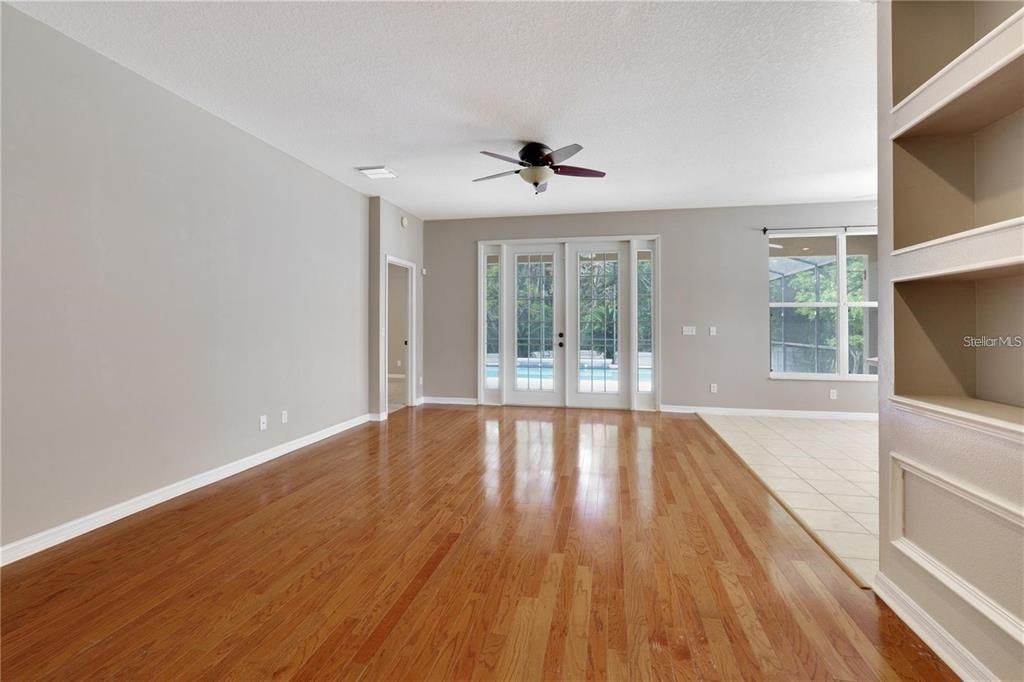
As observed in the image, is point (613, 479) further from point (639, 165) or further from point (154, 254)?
point (154, 254)

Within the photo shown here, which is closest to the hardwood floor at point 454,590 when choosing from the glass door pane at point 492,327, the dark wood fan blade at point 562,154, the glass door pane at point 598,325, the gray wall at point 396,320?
the dark wood fan blade at point 562,154

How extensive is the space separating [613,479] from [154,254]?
3514 millimetres

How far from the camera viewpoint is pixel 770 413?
6027mm

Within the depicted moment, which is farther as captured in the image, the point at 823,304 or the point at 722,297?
the point at 722,297

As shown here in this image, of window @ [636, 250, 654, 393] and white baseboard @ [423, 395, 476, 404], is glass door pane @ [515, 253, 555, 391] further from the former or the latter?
window @ [636, 250, 654, 393]

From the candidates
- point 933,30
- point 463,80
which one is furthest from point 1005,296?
point 463,80

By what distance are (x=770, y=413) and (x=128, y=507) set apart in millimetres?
6576

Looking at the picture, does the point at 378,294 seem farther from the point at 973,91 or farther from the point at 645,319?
the point at 973,91

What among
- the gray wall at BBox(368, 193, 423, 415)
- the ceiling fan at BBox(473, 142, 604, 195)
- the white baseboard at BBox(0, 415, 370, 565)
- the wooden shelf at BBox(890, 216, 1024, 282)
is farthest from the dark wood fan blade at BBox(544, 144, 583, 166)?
the white baseboard at BBox(0, 415, 370, 565)

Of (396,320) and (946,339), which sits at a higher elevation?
(396,320)

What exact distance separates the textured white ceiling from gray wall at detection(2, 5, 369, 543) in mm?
299

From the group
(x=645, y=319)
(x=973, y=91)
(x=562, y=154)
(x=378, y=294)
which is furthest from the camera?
(x=645, y=319)

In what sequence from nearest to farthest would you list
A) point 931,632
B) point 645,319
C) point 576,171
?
point 931,632
point 576,171
point 645,319

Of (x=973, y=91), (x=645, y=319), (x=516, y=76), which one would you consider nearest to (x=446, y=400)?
(x=645, y=319)
